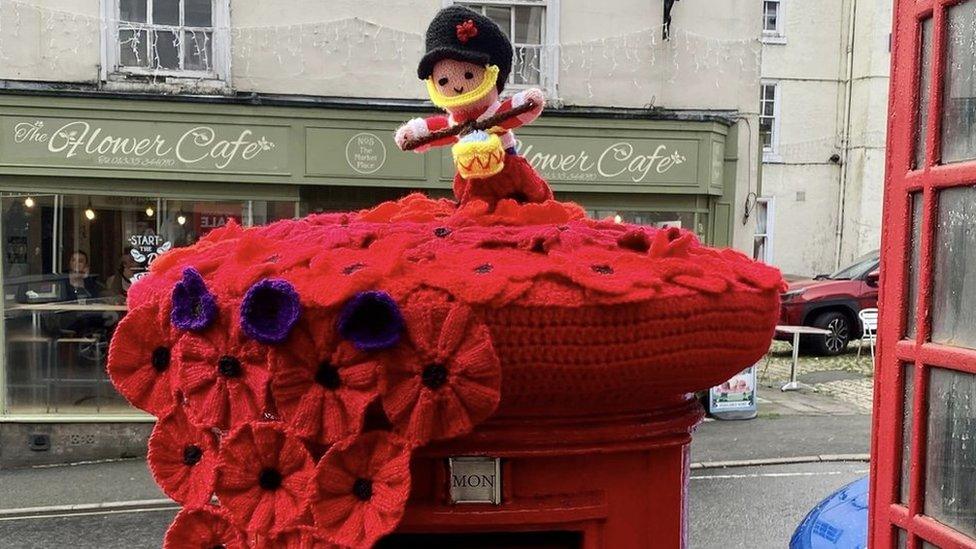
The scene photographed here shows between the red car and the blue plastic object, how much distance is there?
8.67 m

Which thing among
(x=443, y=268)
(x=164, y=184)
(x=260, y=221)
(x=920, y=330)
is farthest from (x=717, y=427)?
(x=443, y=268)

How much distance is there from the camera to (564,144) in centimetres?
789

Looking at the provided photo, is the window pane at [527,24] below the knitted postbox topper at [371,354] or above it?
above

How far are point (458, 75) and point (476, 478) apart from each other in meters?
0.81

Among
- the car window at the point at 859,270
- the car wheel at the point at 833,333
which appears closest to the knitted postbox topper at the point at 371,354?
the car wheel at the point at 833,333

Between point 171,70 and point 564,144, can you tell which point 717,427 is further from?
point 171,70

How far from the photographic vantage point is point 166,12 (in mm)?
7258

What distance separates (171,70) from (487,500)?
6.80 meters

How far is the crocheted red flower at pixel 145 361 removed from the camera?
143 centimetres

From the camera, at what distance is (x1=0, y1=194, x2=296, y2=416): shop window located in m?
7.16

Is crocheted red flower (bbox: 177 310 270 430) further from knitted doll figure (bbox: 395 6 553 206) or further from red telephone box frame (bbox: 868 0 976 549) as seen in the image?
red telephone box frame (bbox: 868 0 976 549)

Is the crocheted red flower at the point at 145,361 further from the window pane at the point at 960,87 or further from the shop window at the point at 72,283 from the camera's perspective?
the shop window at the point at 72,283

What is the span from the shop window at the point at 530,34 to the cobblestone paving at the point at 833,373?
5042mm

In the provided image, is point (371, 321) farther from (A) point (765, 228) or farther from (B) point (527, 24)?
(A) point (765, 228)
